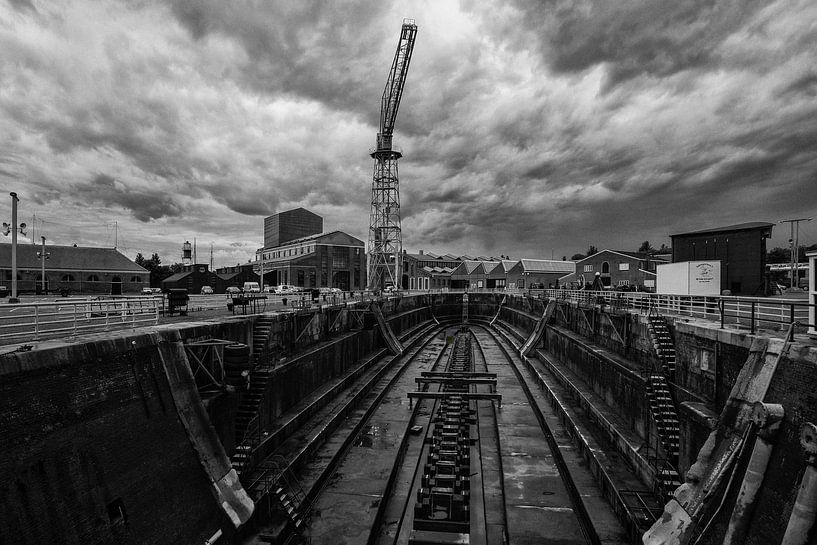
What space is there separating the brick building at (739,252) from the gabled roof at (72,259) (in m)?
55.5

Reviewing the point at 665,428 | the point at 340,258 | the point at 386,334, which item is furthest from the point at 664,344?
the point at 340,258

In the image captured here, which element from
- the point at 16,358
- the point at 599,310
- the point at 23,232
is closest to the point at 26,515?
the point at 16,358

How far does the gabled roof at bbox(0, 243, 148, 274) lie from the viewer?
41938 mm

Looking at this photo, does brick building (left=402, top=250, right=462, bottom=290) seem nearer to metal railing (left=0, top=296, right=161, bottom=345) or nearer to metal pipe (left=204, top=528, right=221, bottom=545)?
metal railing (left=0, top=296, right=161, bottom=345)

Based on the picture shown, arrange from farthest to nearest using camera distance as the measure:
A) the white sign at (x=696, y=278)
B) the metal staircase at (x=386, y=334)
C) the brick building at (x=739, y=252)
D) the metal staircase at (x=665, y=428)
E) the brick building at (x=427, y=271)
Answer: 1. the brick building at (x=427, y=271)
2. the metal staircase at (x=386, y=334)
3. the brick building at (x=739, y=252)
4. the white sign at (x=696, y=278)
5. the metal staircase at (x=665, y=428)

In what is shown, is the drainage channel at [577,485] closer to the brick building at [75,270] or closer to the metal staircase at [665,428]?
the metal staircase at [665,428]

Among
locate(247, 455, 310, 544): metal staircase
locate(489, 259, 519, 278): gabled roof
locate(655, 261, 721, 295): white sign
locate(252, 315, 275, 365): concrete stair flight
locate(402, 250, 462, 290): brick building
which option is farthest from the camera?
locate(402, 250, 462, 290): brick building

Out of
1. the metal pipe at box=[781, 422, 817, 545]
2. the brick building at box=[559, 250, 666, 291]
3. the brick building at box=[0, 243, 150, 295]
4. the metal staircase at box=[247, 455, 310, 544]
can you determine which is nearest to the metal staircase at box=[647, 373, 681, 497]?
the metal pipe at box=[781, 422, 817, 545]

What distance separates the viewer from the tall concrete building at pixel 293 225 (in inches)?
3846

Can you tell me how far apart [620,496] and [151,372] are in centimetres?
1178

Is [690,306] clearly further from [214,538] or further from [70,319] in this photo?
[70,319]

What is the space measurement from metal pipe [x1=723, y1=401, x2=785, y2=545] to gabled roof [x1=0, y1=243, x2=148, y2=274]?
52.9 meters

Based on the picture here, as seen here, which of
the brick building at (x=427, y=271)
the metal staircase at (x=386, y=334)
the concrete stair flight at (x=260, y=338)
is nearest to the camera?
the concrete stair flight at (x=260, y=338)

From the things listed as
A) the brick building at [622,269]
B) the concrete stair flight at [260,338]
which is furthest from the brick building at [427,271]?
the concrete stair flight at [260,338]
